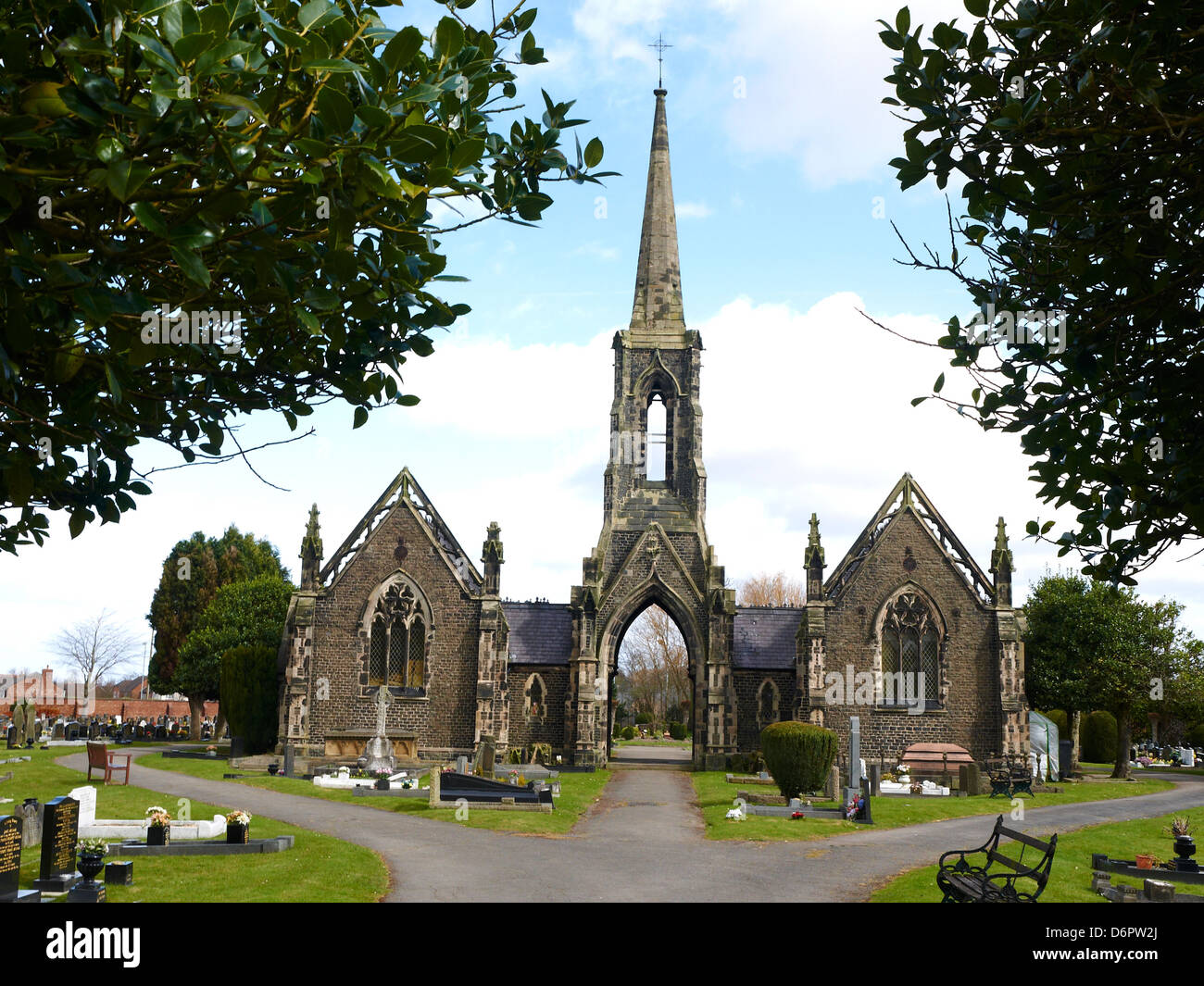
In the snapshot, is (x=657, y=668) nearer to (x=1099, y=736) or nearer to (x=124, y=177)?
(x=1099, y=736)

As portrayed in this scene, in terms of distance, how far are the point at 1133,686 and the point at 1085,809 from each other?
612 inches

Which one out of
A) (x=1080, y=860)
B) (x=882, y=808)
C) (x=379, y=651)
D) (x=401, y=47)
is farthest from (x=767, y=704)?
(x=401, y=47)

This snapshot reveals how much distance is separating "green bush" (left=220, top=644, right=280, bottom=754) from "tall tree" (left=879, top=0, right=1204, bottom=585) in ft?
119

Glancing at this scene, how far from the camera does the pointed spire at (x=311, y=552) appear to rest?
37281 millimetres

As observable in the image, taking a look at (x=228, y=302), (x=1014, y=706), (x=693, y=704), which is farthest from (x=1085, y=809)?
(x=228, y=302)

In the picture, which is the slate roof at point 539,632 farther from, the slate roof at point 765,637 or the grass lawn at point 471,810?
the slate roof at point 765,637

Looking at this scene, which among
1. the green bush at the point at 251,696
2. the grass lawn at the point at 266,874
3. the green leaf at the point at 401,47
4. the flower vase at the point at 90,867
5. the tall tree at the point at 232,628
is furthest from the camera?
the tall tree at the point at 232,628

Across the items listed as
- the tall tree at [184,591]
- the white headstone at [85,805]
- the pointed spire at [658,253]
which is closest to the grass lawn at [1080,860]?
the white headstone at [85,805]

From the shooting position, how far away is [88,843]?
1504 cm

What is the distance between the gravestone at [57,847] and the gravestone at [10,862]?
70 cm

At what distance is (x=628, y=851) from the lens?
18438mm

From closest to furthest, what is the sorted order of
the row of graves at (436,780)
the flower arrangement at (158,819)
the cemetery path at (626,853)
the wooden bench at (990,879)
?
the wooden bench at (990,879)
the cemetery path at (626,853)
the flower arrangement at (158,819)
the row of graves at (436,780)

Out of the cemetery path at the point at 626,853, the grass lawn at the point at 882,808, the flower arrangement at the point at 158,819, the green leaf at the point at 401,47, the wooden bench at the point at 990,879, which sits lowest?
the grass lawn at the point at 882,808
